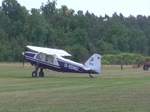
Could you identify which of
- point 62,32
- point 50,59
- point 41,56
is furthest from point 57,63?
point 62,32

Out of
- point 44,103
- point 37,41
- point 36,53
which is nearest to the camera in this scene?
point 44,103

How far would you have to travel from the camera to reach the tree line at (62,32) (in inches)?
4574

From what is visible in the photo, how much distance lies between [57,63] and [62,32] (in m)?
77.7

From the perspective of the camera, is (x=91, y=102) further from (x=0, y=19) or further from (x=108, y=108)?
(x=0, y=19)

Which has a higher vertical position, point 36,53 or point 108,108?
point 36,53

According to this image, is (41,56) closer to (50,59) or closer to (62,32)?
(50,59)

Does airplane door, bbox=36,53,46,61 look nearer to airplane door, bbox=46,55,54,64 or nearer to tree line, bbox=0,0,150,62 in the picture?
airplane door, bbox=46,55,54,64

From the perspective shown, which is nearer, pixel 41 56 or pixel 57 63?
pixel 57 63

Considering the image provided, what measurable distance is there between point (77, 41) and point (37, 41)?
9620 mm

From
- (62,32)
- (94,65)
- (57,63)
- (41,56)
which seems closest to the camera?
(94,65)

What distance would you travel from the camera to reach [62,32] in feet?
408

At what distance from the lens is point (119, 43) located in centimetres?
12506

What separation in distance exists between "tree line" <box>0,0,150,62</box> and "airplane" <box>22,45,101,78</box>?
52.5 m

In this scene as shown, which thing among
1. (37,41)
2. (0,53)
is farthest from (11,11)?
(0,53)
